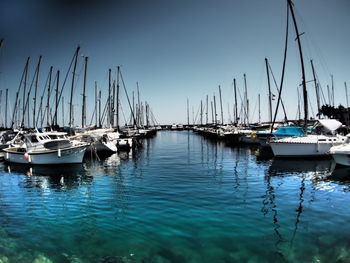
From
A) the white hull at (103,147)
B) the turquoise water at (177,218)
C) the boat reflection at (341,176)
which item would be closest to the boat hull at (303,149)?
the boat reflection at (341,176)

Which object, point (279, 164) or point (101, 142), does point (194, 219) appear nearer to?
point (279, 164)

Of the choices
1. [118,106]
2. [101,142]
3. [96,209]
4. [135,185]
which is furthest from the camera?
[118,106]

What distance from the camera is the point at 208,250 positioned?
823 cm

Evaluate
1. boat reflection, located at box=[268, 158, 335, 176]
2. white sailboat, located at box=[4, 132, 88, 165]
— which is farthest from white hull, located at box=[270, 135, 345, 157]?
white sailboat, located at box=[4, 132, 88, 165]

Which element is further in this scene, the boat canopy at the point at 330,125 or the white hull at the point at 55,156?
the boat canopy at the point at 330,125

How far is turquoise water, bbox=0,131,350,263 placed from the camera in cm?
812

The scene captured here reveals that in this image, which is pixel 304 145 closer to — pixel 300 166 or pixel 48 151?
pixel 300 166

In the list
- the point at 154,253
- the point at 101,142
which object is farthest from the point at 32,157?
the point at 154,253

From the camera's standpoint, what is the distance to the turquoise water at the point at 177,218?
8.12 metres

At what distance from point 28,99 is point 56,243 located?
46166 mm

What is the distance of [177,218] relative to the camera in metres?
11.0

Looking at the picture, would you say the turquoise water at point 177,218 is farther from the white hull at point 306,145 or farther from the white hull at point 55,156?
the white hull at point 306,145

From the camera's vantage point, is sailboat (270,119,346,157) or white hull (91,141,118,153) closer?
sailboat (270,119,346,157)

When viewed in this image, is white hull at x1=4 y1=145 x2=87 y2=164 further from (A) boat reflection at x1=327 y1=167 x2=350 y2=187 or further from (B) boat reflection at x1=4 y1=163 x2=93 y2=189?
(A) boat reflection at x1=327 y1=167 x2=350 y2=187
